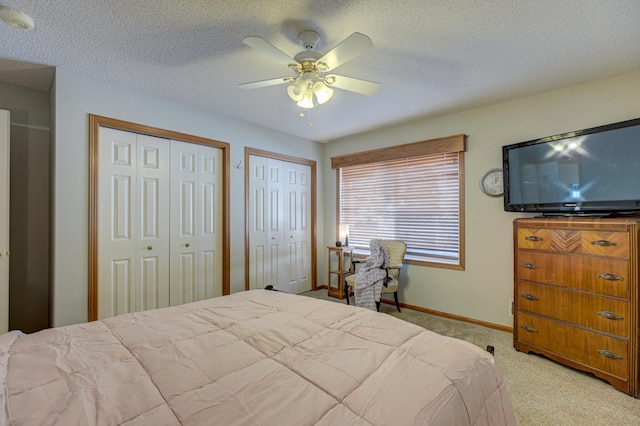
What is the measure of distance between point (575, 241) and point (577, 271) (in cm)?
23

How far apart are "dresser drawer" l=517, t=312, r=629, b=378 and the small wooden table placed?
7.13 ft

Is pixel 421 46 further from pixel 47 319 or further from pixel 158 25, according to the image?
pixel 47 319

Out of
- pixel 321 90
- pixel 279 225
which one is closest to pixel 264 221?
pixel 279 225

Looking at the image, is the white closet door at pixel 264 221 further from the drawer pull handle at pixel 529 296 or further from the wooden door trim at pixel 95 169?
the drawer pull handle at pixel 529 296

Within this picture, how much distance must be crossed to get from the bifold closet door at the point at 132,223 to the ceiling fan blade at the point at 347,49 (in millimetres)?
2112

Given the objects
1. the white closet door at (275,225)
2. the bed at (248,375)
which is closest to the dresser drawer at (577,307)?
the bed at (248,375)

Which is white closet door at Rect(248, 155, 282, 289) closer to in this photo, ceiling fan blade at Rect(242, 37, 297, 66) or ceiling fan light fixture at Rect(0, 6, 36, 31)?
ceiling fan blade at Rect(242, 37, 297, 66)

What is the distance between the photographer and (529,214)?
288cm

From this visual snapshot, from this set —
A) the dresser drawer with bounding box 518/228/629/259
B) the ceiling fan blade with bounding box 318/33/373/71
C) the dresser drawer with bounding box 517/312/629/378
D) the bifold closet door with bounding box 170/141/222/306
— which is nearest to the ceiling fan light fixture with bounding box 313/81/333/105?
the ceiling fan blade with bounding box 318/33/373/71

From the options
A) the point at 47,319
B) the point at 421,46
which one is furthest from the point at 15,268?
the point at 421,46

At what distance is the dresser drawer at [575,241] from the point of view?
2.02 m

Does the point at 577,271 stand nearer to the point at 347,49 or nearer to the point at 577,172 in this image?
the point at 577,172

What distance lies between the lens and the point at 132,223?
2.75 m

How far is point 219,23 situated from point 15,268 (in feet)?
9.38
